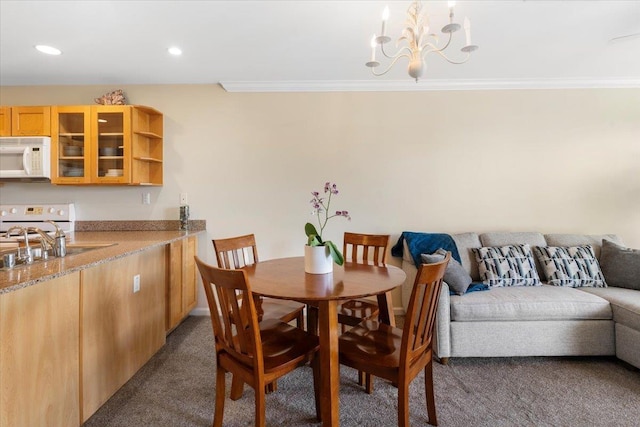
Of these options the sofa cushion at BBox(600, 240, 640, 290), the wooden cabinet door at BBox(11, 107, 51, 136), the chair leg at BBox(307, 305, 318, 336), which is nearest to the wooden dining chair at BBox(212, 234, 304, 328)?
the chair leg at BBox(307, 305, 318, 336)

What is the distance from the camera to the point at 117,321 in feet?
5.91

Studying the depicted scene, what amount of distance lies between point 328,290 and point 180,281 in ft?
6.00

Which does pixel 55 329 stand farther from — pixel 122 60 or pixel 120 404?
pixel 122 60

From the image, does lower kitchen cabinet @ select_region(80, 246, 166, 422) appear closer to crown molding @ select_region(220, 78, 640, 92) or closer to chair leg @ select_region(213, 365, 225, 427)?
chair leg @ select_region(213, 365, 225, 427)

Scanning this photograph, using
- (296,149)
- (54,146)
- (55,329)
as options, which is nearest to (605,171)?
(296,149)

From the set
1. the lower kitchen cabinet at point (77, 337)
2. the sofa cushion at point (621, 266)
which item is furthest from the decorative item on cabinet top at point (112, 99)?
the sofa cushion at point (621, 266)

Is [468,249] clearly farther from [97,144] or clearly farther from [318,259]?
[97,144]

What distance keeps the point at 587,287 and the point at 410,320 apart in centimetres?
226

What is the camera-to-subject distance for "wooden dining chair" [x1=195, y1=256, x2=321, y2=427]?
1.23 m

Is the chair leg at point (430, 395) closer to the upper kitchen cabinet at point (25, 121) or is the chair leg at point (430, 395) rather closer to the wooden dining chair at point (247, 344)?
the wooden dining chair at point (247, 344)

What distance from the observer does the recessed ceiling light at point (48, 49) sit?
2342 millimetres

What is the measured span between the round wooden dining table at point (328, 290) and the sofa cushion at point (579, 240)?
6.88ft

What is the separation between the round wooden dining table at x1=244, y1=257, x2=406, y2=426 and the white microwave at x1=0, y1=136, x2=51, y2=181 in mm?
2450

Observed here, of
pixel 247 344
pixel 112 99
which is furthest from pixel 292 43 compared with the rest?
pixel 247 344
